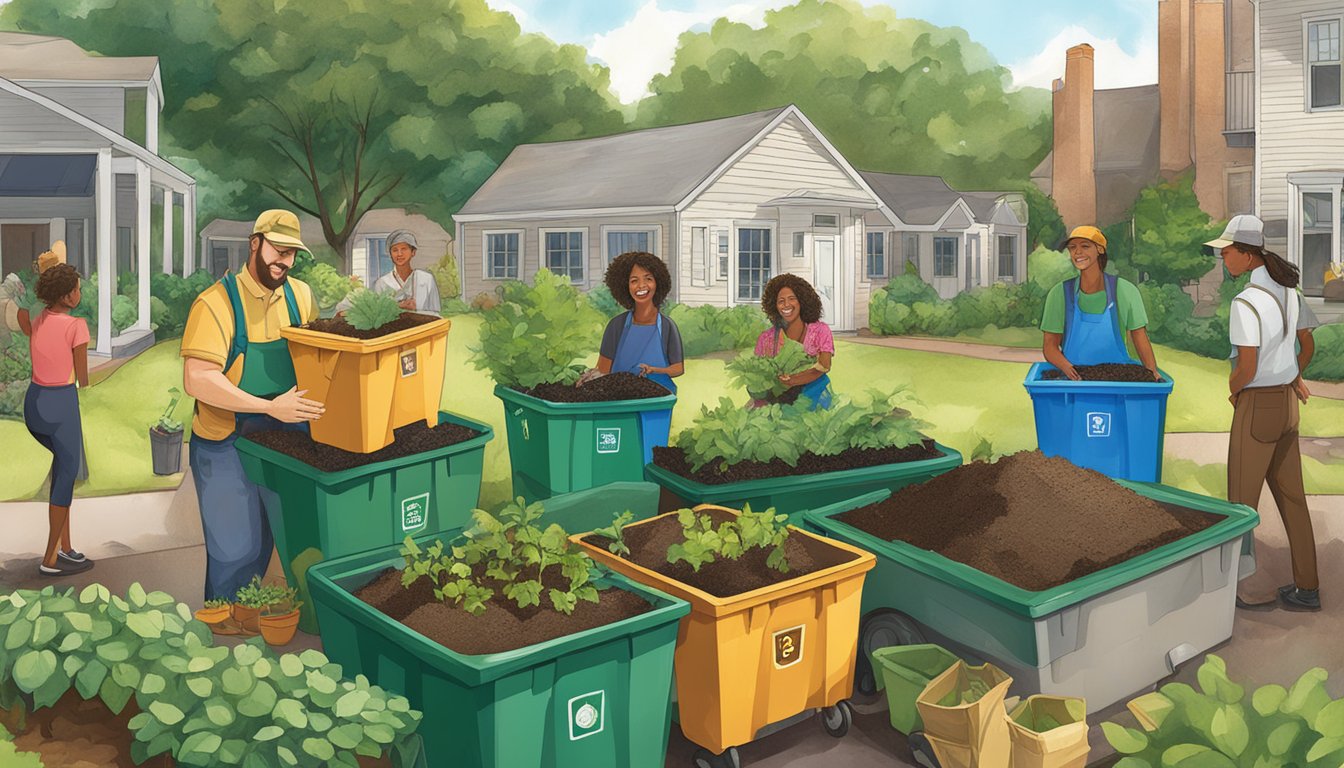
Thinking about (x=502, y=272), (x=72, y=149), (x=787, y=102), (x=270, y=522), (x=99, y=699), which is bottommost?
(x=99, y=699)

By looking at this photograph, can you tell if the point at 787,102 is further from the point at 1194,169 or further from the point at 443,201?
the point at 1194,169

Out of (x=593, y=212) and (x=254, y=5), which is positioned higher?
(x=254, y=5)

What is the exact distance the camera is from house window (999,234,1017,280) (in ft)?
62.5

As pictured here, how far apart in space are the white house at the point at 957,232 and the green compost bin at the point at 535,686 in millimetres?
15407

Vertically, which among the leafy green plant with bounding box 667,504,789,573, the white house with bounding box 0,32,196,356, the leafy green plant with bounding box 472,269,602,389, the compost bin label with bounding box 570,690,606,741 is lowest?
the compost bin label with bounding box 570,690,606,741

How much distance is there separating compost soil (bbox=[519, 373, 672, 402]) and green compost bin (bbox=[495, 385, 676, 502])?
0.35 ft

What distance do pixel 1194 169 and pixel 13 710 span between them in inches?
740

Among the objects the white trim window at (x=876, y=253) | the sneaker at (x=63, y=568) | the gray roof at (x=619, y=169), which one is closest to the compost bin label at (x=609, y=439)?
the sneaker at (x=63, y=568)

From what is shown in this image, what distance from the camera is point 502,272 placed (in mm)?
16828

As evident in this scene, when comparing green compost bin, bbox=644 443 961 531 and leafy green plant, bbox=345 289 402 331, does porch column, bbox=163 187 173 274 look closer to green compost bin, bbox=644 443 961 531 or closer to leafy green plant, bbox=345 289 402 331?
Result: leafy green plant, bbox=345 289 402 331

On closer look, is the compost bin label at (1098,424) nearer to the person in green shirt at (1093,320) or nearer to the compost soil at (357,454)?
the person in green shirt at (1093,320)

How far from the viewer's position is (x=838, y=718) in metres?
4.44

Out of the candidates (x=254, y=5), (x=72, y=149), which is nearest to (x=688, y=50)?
(x=254, y=5)

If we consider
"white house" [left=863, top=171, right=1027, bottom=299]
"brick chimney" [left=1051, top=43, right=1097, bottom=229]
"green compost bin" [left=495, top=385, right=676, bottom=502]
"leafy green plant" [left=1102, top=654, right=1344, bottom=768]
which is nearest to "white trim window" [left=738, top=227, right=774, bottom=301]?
"white house" [left=863, top=171, right=1027, bottom=299]
